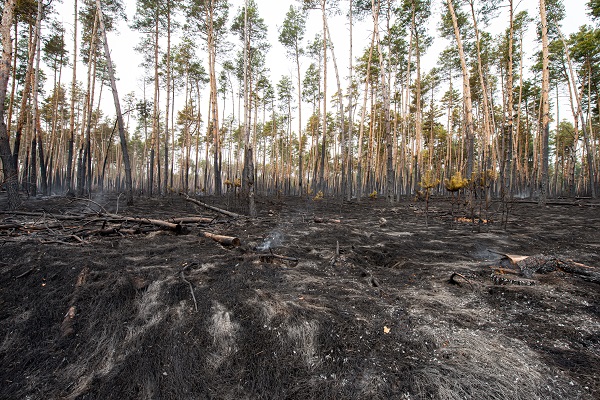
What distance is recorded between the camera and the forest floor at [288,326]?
5.75ft

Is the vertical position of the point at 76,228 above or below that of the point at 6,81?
below

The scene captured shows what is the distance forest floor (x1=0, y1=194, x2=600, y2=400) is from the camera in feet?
5.75

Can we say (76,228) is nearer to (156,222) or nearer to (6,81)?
(156,222)

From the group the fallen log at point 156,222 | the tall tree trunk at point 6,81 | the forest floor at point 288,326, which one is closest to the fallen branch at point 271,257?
the forest floor at point 288,326

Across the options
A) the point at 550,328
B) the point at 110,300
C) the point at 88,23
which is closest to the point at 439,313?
the point at 550,328

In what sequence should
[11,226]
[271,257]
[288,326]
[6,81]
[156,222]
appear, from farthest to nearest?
1. [6,81]
2. [156,222]
3. [11,226]
4. [271,257]
5. [288,326]

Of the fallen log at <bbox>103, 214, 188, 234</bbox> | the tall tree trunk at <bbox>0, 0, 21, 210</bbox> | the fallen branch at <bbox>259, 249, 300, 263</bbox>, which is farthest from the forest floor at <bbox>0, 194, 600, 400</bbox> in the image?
the tall tree trunk at <bbox>0, 0, 21, 210</bbox>

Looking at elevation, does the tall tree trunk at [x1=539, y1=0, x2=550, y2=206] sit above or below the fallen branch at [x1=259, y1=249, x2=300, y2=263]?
above

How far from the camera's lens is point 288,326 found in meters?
2.28

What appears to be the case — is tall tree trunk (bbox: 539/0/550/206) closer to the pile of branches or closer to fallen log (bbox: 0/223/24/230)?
the pile of branches

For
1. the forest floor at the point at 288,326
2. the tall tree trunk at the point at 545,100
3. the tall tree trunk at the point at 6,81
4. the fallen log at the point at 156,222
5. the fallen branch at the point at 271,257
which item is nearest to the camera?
the forest floor at the point at 288,326

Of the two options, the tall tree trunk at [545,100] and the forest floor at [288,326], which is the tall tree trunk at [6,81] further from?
the tall tree trunk at [545,100]

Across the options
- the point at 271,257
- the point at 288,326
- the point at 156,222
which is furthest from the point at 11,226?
the point at 288,326

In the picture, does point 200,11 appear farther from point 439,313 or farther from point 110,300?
point 439,313
